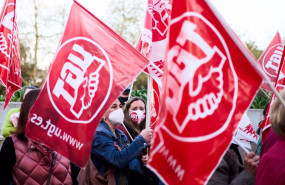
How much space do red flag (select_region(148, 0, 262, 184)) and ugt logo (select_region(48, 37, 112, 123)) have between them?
921mm

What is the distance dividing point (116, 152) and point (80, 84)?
2.55ft

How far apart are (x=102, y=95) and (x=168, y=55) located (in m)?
0.91

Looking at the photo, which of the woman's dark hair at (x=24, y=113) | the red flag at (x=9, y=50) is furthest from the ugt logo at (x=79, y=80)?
the red flag at (x=9, y=50)

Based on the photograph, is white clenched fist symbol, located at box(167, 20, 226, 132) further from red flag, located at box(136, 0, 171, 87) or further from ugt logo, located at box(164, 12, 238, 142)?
red flag, located at box(136, 0, 171, 87)

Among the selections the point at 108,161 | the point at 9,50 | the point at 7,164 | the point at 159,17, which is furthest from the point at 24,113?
the point at 9,50

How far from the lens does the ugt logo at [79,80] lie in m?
3.12

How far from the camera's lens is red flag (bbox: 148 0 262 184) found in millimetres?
2275

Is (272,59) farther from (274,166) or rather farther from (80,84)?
(274,166)

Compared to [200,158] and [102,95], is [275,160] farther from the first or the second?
[102,95]

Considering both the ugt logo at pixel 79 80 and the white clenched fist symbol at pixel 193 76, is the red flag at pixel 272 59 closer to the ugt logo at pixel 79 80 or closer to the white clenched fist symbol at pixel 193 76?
the ugt logo at pixel 79 80

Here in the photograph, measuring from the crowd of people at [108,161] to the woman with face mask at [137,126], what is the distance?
4.2 inches

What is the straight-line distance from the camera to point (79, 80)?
10.4ft

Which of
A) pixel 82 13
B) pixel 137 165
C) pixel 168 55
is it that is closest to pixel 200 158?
pixel 168 55

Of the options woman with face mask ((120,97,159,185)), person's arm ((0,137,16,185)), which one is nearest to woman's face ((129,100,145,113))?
woman with face mask ((120,97,159,185))
